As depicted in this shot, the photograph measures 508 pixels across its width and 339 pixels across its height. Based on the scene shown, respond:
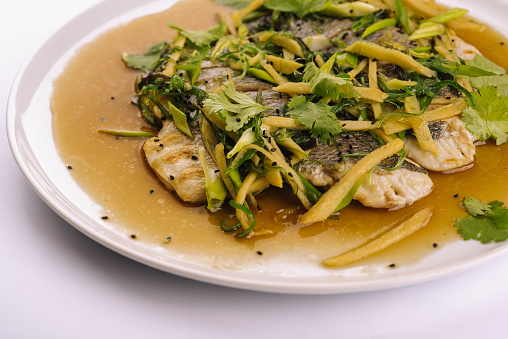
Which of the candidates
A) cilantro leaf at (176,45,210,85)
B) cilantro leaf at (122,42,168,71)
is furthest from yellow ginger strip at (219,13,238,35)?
cilantro leaf at (176,45,210,85)

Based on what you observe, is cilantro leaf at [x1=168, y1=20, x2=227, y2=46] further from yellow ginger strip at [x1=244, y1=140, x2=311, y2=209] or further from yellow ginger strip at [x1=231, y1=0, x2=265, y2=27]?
yellow ginger strip at [x1=244, y1=140, x2=311, y2=209]

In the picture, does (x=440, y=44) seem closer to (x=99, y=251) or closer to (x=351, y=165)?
(x=351, y=165)

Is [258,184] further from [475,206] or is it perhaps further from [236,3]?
[236,3]

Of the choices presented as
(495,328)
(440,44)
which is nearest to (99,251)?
(495,328)

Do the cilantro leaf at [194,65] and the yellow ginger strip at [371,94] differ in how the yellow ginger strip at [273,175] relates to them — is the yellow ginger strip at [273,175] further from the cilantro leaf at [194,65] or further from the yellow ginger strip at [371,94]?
the cilantro leaf at [194,65]

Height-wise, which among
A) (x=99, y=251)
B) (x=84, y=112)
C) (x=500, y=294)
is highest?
(x=84, y=112)

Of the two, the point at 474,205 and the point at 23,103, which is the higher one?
the point at 23,103
